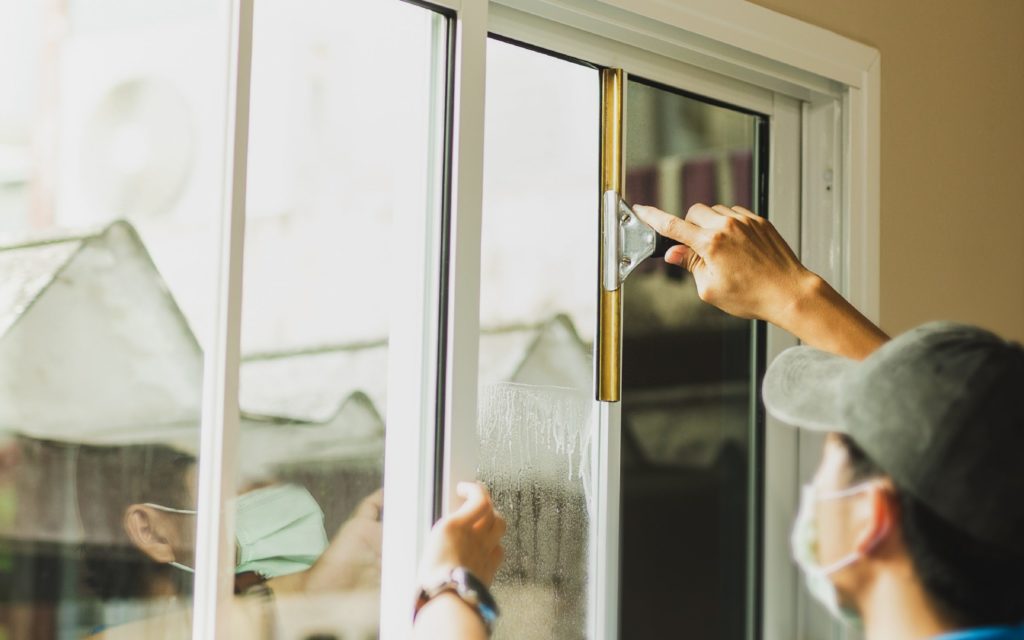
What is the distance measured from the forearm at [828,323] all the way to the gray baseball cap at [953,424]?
14.9 inches

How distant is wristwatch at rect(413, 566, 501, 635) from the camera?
1.21 m

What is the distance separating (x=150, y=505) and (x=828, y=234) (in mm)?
1115

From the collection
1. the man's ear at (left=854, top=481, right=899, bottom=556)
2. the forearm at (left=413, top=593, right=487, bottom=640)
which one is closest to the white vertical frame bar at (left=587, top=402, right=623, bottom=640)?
the forearm at (left=413, top=593, right=487, bottom=640)

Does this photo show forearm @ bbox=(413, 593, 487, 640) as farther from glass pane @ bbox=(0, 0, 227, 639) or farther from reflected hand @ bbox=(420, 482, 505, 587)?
glass pane @ bbox=(0, 0, 227, 639)

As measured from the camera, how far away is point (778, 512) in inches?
74.6

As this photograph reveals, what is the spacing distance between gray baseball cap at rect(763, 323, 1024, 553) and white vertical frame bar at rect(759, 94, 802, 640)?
910 mm

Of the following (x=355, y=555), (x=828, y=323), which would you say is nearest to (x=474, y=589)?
(x=355, y=555)

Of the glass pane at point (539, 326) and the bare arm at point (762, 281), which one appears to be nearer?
the bare arm at point (762, 281)

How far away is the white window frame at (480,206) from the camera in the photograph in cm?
126

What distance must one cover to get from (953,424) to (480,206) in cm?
68

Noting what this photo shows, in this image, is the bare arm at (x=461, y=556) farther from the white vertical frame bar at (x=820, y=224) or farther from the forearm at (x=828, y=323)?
the white vertical frame bar at (x=820, y=224)

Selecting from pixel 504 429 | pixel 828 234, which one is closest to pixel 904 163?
pixel 828 234

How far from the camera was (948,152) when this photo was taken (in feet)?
6.77

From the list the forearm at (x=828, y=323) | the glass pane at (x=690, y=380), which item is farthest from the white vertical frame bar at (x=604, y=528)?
the forearm at (x=828, y=323)
